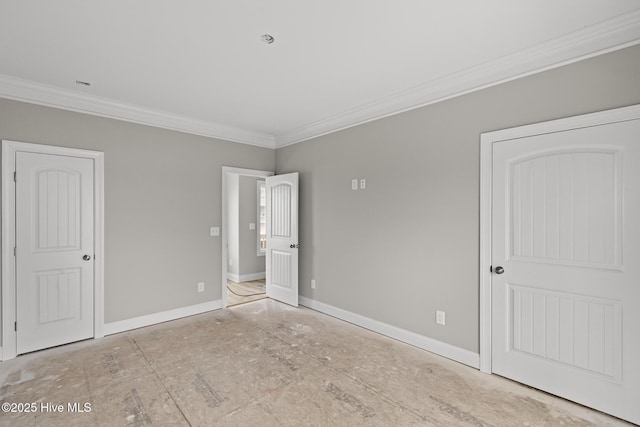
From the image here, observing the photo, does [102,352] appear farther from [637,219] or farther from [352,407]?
[637,219]

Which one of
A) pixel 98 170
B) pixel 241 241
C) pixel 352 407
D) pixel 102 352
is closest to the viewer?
pixel 352 407

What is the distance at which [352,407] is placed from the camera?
2.20 meters

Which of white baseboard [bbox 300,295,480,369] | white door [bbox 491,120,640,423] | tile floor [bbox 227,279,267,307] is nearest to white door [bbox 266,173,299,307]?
tile floor [bbox 227,279,267,307]

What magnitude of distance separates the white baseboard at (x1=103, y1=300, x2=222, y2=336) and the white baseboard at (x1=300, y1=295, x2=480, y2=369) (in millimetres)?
1488

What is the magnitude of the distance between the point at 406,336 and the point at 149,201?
3485 mm

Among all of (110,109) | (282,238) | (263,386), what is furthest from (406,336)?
(110,109)

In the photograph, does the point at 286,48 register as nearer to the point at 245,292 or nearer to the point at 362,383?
the point at 362,383

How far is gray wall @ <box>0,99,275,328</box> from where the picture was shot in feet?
10.8

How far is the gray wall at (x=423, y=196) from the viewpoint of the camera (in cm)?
233

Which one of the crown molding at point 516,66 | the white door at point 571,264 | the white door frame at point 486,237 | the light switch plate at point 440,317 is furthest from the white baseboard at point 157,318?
the white door at point 571,264

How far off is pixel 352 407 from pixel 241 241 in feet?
14.9

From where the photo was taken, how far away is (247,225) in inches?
250

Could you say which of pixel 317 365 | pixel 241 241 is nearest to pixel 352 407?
pixel 317 365

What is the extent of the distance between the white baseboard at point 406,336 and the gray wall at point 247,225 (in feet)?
7.76
